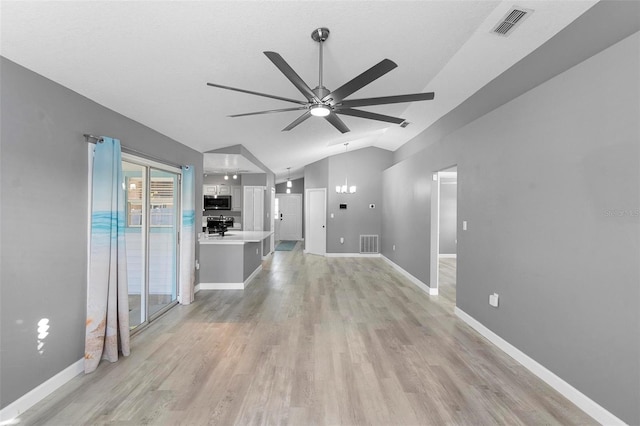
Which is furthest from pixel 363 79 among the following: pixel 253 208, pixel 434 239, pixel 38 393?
pixel 253 208

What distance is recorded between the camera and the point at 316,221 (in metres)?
9.05

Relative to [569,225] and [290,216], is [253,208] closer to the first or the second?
[290,216]

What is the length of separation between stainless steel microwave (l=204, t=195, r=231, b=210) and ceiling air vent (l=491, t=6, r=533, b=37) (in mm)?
7984

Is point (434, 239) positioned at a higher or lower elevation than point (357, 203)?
lower

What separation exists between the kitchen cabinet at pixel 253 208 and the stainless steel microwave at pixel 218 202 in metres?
0.98

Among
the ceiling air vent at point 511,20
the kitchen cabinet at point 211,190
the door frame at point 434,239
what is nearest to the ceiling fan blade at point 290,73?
the ceiling air vent at point 511,20

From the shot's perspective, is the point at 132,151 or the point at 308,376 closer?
the point at 308,376

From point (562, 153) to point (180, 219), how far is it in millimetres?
4673

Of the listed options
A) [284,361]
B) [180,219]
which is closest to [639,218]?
[284,361]

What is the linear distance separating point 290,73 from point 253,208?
6.75 meters

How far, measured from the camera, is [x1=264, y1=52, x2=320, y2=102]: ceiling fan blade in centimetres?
168

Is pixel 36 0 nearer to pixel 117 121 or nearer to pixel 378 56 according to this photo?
pixel 117 121

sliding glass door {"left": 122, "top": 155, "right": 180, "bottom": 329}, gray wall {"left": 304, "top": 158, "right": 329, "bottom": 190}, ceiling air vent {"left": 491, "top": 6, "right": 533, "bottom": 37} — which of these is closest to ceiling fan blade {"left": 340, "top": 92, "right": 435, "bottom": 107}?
ceiling air vent {"left": 491, "top": 6, "right": 533, "bottom": 37}

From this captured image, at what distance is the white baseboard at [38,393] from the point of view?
1896 millimetres
